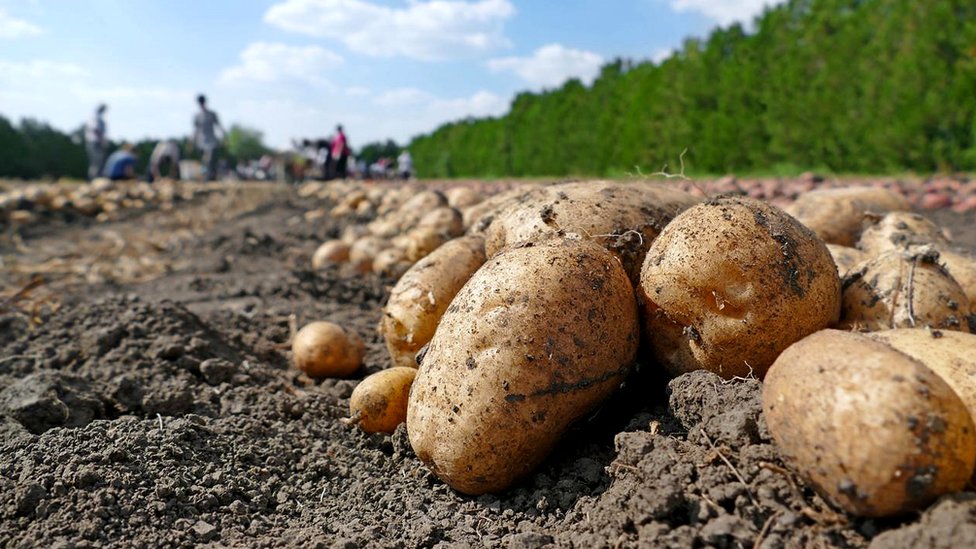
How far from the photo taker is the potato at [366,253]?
6.48 meters

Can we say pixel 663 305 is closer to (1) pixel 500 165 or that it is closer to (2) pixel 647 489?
(2) pixel 647 489

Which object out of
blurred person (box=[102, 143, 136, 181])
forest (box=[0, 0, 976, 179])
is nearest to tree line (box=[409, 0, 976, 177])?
forest (box=[0, 0, 976, 179])

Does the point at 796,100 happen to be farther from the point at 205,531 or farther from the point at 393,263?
the point at 205,531

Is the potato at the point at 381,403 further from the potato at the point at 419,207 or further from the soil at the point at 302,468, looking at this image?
the potato at the point at 419,207

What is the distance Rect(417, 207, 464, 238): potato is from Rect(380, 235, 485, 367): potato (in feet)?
5.64

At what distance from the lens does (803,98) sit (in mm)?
15617

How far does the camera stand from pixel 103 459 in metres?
2.44

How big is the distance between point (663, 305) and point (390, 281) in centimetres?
365

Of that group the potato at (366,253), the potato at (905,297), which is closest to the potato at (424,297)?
the potato at (905,297)

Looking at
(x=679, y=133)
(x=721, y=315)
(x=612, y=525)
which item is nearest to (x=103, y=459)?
(x=612, y=525)

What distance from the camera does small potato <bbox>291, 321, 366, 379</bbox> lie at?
377 centimetres

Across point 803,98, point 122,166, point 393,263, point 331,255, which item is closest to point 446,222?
point 393,263

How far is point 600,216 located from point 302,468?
5.22 ft

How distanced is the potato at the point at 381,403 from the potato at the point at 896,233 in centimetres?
245
